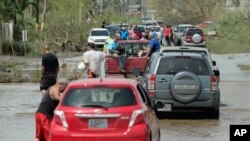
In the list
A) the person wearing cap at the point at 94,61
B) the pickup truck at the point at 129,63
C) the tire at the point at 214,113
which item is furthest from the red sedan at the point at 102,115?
the pickup truck at the point at 129,63

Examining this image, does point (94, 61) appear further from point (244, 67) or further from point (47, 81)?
point (244, 67)

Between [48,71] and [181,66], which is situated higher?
[181,66]

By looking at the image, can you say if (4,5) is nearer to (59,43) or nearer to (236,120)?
(59,43)

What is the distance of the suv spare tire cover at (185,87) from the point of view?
675 inches

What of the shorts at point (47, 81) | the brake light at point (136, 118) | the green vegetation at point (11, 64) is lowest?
the green vegetation at point (11, 64)

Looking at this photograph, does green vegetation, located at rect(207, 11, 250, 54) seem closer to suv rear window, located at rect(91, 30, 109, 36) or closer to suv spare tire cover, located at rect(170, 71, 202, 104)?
suv rear window, located at rect(91, 30, 109, 36)

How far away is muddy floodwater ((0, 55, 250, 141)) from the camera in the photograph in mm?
15344

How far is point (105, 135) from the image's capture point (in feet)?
36.7

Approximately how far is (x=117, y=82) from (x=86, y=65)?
31.7 ft

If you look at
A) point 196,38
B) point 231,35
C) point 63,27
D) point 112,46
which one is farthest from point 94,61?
point 231,35

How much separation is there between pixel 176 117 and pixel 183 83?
1.42 meters

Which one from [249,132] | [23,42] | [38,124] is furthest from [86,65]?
[23,42]

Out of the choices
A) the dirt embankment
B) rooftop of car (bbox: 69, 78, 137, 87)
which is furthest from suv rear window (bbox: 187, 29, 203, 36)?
rooftop of car (bbox: 69, 78, 137, 87)

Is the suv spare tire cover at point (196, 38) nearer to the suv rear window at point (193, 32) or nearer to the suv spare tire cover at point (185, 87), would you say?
the suv rear window at point (193, 32)
